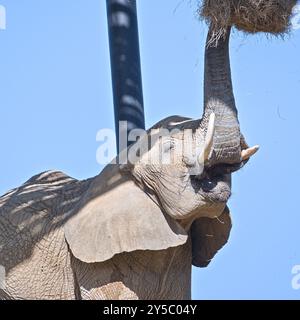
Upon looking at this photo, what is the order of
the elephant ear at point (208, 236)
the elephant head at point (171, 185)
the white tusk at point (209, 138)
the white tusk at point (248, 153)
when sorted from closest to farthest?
Result: 1. the white tusk at point (209, 138)
2. the elephant head at point (171, 185)
3. the white tusk at point (248, 153)
4. the elephant ear at point (208, 236)

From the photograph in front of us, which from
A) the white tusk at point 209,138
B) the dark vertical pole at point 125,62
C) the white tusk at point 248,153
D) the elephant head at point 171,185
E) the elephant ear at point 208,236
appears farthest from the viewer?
the dark vertical pole at point 125,62

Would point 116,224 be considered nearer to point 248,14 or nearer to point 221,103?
point 221,103

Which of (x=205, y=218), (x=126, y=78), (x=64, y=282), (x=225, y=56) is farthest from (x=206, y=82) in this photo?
(x=126, y=78)

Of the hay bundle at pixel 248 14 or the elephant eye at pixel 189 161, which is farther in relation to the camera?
the elephant eye at pixel 189 161

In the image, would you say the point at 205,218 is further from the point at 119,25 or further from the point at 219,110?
the point at 119,25

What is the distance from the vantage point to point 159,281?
606cm

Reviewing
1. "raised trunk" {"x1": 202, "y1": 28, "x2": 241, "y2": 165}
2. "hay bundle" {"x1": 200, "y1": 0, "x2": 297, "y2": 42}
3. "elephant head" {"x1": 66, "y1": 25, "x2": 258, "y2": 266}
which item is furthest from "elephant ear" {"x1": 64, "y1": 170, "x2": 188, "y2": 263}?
"hay bundle" {"x1": 200, "y1": 0, "x2": 297, "y2": 42}

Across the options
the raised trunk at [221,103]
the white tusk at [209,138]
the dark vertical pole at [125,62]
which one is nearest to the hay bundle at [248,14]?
the raised trunk at [221,103]

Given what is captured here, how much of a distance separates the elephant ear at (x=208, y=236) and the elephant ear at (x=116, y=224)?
1.12 ft

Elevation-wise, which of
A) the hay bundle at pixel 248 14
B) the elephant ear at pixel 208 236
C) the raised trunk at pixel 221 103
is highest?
the hay bundle at pixel 248 14

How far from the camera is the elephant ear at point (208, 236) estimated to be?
622 cm

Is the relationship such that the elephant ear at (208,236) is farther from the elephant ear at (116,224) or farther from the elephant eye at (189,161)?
the elephant eye at (189,161)

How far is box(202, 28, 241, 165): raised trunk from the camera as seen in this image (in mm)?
5680

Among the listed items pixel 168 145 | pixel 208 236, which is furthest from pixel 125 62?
pixel 168 145
